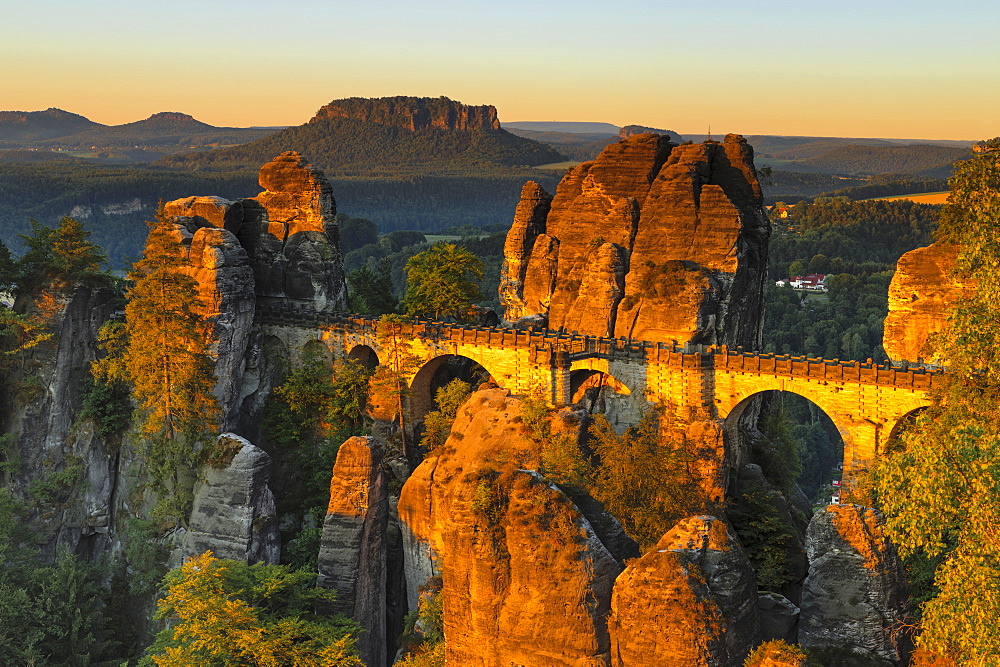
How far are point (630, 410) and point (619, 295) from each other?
22.1 feet

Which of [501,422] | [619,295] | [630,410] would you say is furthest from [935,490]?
[619,295]

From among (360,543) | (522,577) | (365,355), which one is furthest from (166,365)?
(522,577)

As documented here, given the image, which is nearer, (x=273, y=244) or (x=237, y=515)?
(x=237, y=515)

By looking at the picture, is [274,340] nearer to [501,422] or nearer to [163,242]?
[163,242]

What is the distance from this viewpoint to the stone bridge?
134 feet

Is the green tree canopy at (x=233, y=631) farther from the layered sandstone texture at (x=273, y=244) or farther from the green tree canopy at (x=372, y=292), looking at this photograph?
the green tree canopy at (x=372, y=292)

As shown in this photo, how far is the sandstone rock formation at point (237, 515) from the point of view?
132ft

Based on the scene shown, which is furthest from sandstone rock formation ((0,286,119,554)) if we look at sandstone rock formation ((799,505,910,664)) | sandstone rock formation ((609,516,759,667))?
sandstone rock formation ((799,505,910,664))

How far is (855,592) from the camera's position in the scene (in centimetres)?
1911

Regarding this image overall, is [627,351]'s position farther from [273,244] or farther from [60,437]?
[60,437]

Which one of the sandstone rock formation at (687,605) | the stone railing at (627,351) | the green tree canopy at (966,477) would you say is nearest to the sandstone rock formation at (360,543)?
the stone railing at (627,351)

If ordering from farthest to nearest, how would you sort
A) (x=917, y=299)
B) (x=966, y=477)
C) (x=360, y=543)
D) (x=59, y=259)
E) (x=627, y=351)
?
1. (x=59, y=259)
2. (x=627, y=351)
3. (x=917, y=299)
4. (x=360, y=543)
5. (x=966, y=477)

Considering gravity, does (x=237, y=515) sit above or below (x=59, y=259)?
below

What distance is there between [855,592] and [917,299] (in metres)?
27.1
